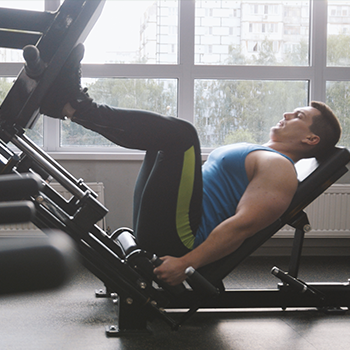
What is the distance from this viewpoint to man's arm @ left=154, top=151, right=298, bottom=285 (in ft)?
4.55

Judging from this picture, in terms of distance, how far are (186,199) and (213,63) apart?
1.72 m

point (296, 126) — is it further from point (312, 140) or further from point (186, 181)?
point (186, 181)

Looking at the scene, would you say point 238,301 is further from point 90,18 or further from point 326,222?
point 326,222

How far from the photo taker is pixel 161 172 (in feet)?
4.36

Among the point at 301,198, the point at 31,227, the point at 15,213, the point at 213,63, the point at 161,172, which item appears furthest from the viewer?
the point at 213,63

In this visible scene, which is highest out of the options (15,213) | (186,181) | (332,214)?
(15,213)

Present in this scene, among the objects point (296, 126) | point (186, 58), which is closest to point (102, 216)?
point (296, 126)

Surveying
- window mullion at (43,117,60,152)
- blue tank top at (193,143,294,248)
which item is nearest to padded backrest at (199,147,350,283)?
blue tank top at (193,143,294,248)

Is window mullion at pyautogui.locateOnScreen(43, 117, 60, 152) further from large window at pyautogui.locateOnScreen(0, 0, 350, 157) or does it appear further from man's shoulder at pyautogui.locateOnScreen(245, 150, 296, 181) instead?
man's shoulder at pyautogui.locateOnScreen(245, 150, 296, 181)

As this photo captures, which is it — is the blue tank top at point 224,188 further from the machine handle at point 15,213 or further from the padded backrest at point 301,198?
the machine handle at point 15,213

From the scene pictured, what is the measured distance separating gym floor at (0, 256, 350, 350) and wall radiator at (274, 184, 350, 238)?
1.07 metres

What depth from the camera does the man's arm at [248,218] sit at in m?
1.39

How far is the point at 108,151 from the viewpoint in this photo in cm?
283

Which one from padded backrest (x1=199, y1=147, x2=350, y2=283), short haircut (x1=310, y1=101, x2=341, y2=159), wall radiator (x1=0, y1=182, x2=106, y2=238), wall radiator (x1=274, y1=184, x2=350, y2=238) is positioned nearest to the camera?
Result: padded backrest (x1=199, y1=147, x2=350, y2=283)
